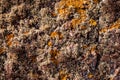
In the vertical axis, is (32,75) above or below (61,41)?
below

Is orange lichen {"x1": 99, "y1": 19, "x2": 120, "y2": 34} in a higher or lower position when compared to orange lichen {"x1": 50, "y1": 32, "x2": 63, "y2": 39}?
higher

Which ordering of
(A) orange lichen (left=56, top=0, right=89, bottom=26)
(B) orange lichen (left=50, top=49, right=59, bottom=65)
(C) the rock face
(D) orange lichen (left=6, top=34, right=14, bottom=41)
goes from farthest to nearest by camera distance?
(D) orange lichen (left=6, top=34, right=14, bottom=41) → (A) orange lichen (left=56, top=0, right=89, bottom=26) → (B) orange lichen (left=50, top=49, right=59, bottom=65) → (C) the rock face

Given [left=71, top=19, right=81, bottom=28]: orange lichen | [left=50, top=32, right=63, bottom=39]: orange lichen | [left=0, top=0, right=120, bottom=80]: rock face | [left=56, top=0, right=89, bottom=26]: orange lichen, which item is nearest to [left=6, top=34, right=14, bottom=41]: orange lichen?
[left=0, top=0, right=120, bottom=80]: rock face

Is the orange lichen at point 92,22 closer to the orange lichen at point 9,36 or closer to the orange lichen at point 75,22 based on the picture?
the orange lichen at point 75,22

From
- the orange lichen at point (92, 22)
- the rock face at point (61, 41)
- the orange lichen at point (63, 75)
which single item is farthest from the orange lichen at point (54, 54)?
the orange lichen at point (92, 22)

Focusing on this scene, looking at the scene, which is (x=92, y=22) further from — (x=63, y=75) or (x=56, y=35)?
(x=63, y=75)

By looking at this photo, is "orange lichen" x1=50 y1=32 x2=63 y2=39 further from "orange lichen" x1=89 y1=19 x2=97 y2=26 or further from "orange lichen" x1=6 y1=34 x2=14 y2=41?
"orange lichen" x1=6 y1=34 x2=14 y2=41

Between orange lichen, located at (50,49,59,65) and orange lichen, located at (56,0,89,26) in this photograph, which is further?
orange lichen, located at (56,0,89,26)

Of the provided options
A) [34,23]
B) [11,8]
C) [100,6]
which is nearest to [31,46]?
[34,23]

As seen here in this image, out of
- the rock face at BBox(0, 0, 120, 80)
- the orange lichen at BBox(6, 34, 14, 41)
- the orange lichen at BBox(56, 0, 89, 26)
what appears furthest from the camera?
the orange lichen at BBox(6, 34, 14, 41)

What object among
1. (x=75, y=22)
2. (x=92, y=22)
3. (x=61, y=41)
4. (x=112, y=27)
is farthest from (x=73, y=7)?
(x=112, y=27)
